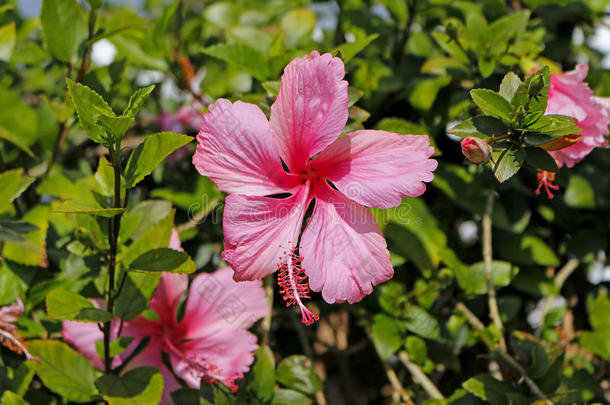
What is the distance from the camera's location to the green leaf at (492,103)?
2.89ft

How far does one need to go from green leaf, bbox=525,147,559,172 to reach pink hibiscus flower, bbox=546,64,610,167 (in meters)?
0.12

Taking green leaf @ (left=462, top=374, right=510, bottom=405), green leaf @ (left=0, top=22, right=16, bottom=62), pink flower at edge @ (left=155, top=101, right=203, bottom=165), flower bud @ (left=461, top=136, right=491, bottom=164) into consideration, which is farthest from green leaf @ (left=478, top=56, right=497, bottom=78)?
green leaf @ (left=0, top=22, right=16, bottom=62)

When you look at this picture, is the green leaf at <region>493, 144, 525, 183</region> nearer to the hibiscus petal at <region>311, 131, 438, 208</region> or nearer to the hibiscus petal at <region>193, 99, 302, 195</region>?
the hibiscus petal at <region>311, 131, 438, 208</region>

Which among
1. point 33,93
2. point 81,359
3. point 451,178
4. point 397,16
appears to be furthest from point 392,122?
point 33,93

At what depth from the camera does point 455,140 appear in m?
1.44

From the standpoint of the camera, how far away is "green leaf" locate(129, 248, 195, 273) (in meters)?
0.89

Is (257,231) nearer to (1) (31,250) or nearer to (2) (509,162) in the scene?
(2) (509,162)

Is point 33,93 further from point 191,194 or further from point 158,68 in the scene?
point 191,194

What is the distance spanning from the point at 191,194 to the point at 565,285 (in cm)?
106

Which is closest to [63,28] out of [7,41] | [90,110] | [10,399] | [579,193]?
[7,41]

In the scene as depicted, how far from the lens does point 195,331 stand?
1154mm

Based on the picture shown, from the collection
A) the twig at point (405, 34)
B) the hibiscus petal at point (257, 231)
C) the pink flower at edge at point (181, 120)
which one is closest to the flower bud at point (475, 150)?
the hibiscus petal at point (257, 231)

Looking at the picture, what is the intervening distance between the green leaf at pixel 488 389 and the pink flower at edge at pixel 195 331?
1.39ft

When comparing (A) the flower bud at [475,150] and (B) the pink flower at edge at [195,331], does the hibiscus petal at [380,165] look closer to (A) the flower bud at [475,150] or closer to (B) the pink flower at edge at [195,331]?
(A) the flower bud at [475,150]
